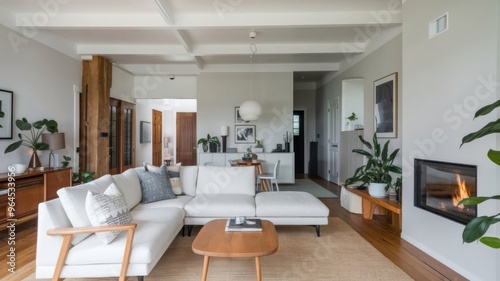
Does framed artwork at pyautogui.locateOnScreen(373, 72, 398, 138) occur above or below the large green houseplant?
above

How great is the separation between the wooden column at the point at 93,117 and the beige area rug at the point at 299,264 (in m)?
3.31

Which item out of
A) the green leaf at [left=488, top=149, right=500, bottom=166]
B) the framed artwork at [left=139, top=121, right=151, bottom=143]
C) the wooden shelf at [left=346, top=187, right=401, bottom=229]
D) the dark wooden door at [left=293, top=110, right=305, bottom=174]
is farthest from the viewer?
the dark wooden door at [left=293, top=110, right=305, bottom=174]

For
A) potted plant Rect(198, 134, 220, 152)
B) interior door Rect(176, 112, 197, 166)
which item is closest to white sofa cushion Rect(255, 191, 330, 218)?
potted plant Rect(198, 134, 220, 152)

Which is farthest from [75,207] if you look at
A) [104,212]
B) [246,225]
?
[246,225]

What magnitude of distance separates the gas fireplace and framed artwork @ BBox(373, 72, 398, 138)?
1494 millimetres

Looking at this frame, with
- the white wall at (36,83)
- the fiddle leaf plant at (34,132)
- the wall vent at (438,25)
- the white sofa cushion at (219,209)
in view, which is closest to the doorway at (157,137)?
the white wall at (36,83)

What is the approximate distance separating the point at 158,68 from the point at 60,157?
3086 mm

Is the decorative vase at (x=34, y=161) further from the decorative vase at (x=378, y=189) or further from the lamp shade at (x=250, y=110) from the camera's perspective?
the decorative vase at (x=378, y=189)

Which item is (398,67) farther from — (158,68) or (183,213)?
(158,68)

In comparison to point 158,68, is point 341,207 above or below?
below

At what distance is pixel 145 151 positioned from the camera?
830 centimetres

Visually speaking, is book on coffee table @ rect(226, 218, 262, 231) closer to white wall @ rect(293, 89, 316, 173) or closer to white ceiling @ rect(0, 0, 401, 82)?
white ceiling @ rect(0, 0, 401, 82)

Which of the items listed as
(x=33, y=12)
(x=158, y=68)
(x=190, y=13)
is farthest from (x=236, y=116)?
(x=33, y=12)

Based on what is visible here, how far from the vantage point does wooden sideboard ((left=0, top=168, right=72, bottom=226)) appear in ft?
10.0
